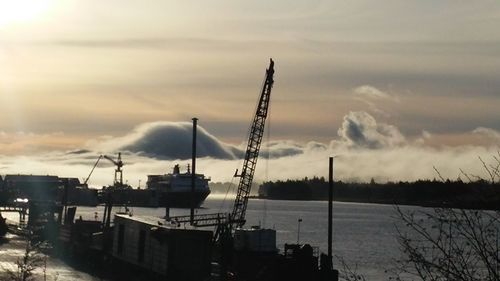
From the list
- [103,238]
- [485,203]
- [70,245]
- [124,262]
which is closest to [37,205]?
[70,245]

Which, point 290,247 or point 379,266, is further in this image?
point 379,266

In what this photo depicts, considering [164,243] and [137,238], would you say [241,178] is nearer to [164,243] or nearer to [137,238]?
[137,238]

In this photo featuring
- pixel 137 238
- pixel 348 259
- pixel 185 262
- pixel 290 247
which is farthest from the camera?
pixel 348 259

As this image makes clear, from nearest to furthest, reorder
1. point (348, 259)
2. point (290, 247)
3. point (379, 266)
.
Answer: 1. point (290, 247)
2. point (379, 266)
3. point (348, 259)

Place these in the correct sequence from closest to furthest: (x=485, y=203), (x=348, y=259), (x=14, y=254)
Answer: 1. (x=485, y=203)
2. (x=14, y=254)
3. (x=348, y=259)

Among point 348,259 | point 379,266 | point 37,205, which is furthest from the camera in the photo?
point 37,205

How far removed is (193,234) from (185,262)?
5.21 feet

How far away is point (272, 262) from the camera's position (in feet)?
189

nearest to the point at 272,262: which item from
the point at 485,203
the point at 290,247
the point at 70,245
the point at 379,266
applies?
the point at 290,247

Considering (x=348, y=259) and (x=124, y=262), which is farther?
(x=348, y=259)

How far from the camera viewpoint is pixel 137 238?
56125mm

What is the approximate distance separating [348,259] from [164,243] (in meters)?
53.7

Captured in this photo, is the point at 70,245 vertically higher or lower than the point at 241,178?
lower

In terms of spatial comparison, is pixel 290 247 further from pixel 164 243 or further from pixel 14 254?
pixel 14 254
